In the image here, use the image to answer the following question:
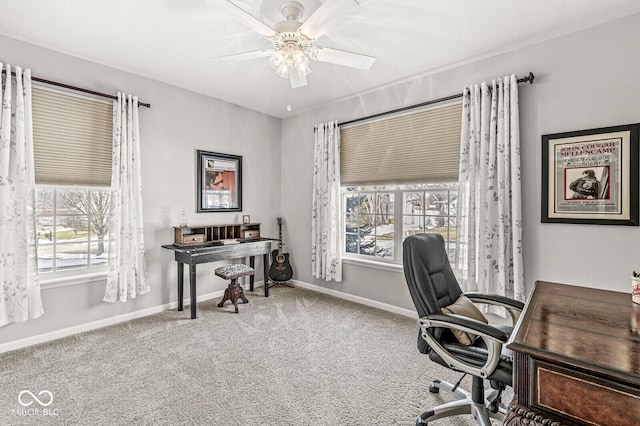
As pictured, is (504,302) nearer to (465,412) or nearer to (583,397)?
(465,412)

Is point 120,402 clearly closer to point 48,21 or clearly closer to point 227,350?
point 227,350

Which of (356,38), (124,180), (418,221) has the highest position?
(356,38)

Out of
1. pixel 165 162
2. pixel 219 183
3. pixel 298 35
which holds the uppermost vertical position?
pixel 298 35

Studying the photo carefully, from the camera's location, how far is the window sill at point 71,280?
9.45ft

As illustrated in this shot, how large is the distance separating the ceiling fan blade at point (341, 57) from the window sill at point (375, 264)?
7.31 feet

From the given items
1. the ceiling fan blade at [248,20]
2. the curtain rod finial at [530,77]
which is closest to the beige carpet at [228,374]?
the ceiling fan blade at [248,20]

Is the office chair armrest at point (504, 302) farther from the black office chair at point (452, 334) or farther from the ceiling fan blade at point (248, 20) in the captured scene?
the ceiling fan blade at point (248, 20)

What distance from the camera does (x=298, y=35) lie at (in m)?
2.09

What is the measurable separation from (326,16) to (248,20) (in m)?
0.48

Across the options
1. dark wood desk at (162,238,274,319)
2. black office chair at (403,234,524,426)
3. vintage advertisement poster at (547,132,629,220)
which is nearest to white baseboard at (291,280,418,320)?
dark wood desk at (162,238,274,319)

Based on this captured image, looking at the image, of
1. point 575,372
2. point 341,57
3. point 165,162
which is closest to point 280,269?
point 165,162

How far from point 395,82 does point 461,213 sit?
165 centimetres

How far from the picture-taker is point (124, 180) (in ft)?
10.5

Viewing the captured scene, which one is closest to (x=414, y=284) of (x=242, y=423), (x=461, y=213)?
(x=242, y=423)
